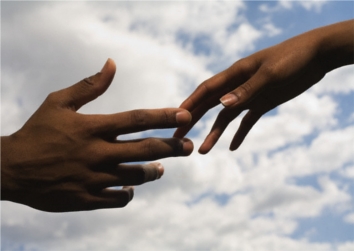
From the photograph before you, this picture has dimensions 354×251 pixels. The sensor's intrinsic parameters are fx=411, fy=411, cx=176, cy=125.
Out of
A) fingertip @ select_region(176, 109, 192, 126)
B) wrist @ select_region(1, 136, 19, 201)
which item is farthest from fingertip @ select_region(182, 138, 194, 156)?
wrist @ select_region(1, 136, 19, 201)

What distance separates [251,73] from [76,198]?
2.02 meters

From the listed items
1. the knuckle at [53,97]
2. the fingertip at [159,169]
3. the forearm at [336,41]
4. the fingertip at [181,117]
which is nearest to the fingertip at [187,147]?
the fingertip at [181,117]

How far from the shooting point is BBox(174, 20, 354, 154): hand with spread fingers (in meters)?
3.68

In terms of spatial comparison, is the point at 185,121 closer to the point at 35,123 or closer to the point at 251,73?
the point at 251,73

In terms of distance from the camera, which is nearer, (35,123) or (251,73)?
(35,123)

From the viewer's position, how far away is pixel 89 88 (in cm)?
374

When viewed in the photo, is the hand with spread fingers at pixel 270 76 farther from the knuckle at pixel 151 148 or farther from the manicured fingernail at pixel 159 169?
the knuckle at pixel 151 148

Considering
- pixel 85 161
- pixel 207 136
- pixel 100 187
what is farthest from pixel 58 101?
pixel 207 136

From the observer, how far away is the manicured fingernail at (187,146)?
365 centimetres

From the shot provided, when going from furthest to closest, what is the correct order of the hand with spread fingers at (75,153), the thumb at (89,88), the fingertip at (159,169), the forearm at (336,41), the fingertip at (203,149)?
the fingertip at (203,149)
the forearm at (336,41)
the fingertip at (159,169)
the thumb at (89,88)
the hand with spread fingers at (75,153)

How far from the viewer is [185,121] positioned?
363cm

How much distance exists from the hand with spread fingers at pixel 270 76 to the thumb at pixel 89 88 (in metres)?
0.91

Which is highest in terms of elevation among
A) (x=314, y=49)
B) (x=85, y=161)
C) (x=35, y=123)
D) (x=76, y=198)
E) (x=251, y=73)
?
(x=314, y=49)

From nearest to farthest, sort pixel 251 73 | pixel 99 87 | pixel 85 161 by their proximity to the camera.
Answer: pixel 85 161
pixel 99 87
pixel 251 73
